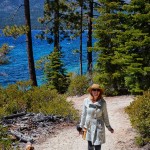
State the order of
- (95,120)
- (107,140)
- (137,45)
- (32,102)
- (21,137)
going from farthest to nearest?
(137,45) < (32,102) < (107,140) < (21,137) < (95,120)

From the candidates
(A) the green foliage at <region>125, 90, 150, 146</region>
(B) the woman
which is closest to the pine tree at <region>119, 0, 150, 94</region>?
(A) the green foliage at <region>125, 90, 150, 146</region>

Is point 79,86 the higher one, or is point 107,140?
point 107,140

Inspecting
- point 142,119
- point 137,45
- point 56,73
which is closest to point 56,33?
point 56,73

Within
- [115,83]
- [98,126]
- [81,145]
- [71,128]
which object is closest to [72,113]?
[71,128]

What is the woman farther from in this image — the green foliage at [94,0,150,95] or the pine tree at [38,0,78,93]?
the pine tree at [38,0,78,93]

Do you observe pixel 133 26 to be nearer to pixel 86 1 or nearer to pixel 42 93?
pixel 42 93

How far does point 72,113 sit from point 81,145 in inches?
102

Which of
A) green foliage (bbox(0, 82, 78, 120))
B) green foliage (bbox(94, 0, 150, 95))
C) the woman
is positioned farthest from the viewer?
green foliage (bbox(94, 0, 150, 95))

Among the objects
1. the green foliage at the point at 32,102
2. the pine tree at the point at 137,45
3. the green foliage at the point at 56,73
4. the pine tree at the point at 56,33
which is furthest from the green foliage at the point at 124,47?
the green foliage at the point at 32,102

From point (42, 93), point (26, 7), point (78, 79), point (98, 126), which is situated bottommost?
point (78, 79)

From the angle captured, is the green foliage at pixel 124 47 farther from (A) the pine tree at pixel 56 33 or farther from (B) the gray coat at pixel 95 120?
(B) the gray coat at pixel 95 120

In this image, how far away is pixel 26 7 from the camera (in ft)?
66.4

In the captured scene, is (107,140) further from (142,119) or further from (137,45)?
(137,45)

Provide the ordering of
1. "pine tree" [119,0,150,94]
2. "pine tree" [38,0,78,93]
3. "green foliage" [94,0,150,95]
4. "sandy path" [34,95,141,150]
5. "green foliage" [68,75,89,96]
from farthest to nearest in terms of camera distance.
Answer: "pine tree" [38,0,78,93] → "green foliage" [68,75,89,96] → "green foliage" [94,0,150,95] → "pine tree" [119,0,150,94] → "sandy path" [34,95,141,150]
